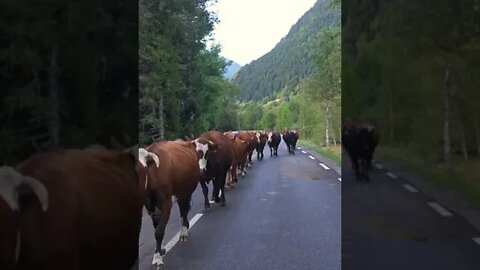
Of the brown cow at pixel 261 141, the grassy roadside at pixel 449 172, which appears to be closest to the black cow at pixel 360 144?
the grassy roadside at pixel 449 172

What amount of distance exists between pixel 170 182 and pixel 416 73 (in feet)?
6.79

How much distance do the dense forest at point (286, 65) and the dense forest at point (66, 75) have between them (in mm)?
914

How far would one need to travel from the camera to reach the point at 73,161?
1.44 meters

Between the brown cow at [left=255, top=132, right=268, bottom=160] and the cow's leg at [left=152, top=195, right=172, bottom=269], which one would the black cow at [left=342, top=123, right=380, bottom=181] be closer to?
the cow's leg at [left=152, top=195, right=172, bottom=269]

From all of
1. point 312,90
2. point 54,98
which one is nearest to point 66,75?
point 54,98

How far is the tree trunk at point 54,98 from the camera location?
132 centimetres

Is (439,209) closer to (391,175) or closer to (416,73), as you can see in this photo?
(391,175)

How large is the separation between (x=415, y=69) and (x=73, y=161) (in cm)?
89

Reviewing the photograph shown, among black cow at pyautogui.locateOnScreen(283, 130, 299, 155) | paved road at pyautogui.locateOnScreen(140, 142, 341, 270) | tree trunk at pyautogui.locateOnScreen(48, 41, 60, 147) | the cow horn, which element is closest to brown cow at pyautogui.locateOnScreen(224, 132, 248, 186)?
black cow at pyautogui.locateOnScreen(283, 130, 299, 155)

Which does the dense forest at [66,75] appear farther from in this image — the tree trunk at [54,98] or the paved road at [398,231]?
the paved road at [398,231]

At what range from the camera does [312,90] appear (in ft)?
8.86

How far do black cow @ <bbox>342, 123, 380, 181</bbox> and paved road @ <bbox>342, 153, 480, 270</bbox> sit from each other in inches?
1.3

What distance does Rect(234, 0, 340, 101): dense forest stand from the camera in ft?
7.84

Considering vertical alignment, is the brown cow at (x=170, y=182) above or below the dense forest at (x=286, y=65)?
below
